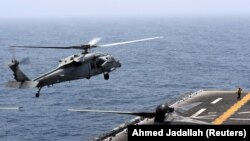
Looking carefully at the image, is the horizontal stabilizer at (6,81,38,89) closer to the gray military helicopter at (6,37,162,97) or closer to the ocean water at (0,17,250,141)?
the gray military helicopter at (6,37,162,97)

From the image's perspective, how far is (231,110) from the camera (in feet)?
218

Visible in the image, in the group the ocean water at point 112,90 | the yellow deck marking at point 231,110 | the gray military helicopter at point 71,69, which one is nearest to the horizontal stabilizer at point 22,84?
the gray military helicopter at point 71,69

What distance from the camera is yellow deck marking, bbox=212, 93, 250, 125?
6056 cm

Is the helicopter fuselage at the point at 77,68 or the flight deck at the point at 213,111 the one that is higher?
the helicopter fuselage at the point at 77,68

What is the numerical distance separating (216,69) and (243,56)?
29.2 meters

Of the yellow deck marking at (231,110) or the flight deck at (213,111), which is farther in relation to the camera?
the yellow deck marking at (231,110)

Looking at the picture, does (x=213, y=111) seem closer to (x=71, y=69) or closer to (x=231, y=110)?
(x=231, y=110)

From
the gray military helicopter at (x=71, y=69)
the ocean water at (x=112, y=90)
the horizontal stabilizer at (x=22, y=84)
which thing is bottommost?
the ocean water at (x=112, y=90)

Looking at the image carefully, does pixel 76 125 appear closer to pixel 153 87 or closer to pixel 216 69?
pixel 153 87

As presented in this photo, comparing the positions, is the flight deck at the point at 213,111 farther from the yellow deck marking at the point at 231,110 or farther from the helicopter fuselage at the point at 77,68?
the helicopter fuselage at the point at 77,68

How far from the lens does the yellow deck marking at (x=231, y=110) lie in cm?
6056

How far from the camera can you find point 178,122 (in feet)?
107

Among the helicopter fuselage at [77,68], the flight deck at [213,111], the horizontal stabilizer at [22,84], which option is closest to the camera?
the horizontal stabilizer at [22,84]

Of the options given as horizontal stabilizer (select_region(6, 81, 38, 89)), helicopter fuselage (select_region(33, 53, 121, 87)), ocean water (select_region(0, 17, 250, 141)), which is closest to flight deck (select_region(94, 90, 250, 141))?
helicopter fuselage (select_region(33, 53, 121, 87))
